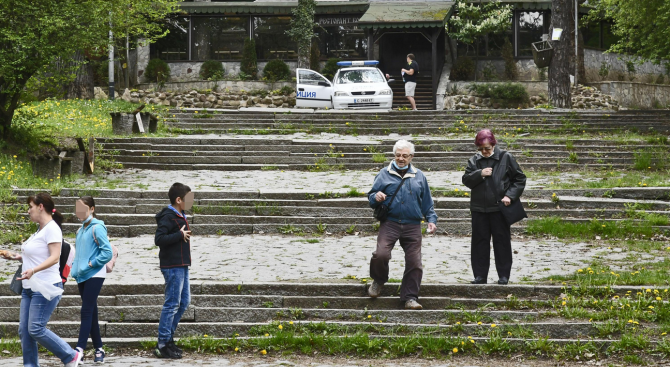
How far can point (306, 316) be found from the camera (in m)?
8.66

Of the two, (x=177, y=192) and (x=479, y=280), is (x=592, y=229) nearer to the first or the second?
(x=479, y=280)

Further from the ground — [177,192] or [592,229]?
[177,192]

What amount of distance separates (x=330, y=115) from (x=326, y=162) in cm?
566

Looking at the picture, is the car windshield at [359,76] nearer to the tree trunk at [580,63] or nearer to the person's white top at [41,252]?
the tree trunk at [580,63]

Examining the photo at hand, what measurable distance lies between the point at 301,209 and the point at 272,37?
2522 centimetres

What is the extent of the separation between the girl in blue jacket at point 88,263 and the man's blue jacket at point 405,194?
264cm

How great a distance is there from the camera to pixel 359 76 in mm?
27344

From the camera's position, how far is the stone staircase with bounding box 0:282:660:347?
26.5 ft

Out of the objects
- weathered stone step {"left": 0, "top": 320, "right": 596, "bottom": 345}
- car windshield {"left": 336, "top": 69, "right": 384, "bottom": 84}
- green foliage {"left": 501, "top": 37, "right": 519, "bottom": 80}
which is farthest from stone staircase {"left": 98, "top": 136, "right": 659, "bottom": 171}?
green foliage {"left": 501, "top": 37, "right": 519, "bottom": 80}

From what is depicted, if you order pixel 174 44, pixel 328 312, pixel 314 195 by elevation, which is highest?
pixel 174 44

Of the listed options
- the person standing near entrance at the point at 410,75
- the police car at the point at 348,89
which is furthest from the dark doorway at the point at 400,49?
the person standing near entrance at the point at 410,75

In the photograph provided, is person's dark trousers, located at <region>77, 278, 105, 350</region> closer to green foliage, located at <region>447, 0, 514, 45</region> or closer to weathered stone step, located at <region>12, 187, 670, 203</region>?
weathered stone step, located at <region>12, 187, 670, 203</region>

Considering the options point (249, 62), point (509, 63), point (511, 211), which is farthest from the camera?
point (249, 62)

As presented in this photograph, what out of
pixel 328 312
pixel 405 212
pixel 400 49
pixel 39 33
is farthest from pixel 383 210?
pixel 400 49
